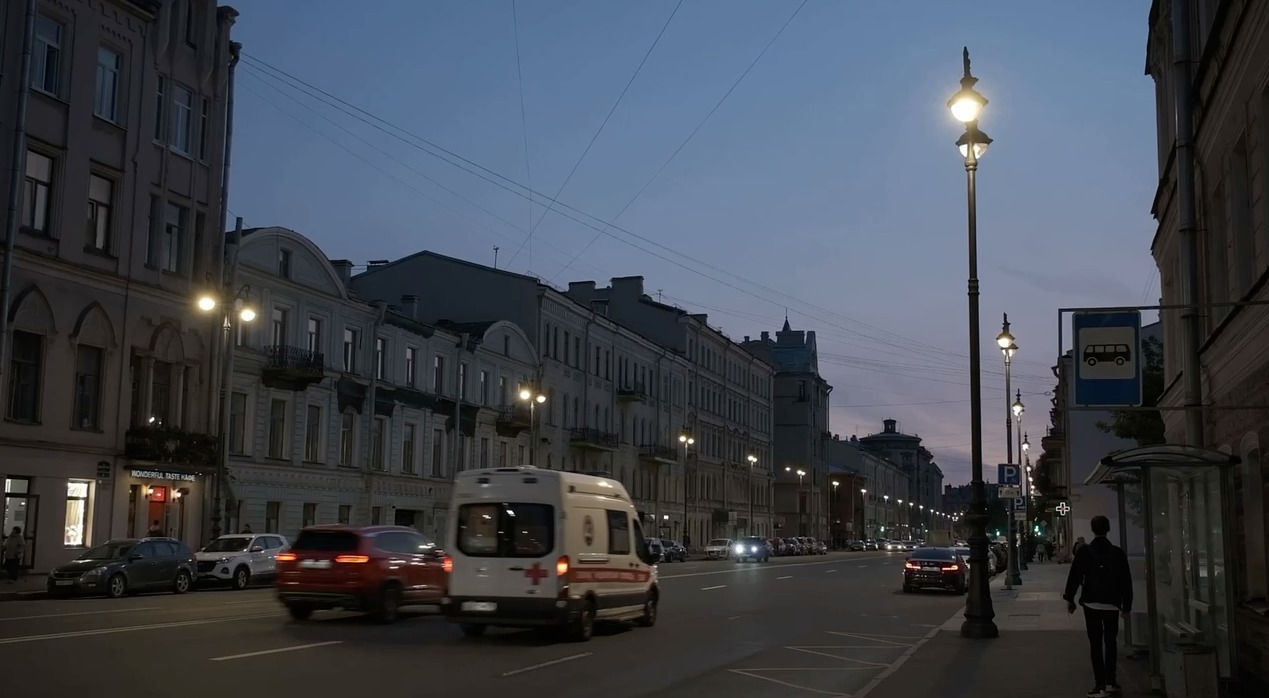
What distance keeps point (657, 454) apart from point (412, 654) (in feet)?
212

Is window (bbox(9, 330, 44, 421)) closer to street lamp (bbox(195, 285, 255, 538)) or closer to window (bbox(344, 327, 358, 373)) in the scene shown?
street lamp (bbox(195, 285, 255, 538))

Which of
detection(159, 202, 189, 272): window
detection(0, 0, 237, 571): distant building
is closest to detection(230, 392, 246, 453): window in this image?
detection(0, 0, 237, 571): distant building

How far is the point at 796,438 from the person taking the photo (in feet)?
419

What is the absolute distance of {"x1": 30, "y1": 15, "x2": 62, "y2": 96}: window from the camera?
36.0m

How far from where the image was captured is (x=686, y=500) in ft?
286

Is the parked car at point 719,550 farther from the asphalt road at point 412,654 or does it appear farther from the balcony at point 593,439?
the asphalt road at point 412,654

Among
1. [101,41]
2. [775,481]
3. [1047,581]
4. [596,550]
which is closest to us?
[596,550]

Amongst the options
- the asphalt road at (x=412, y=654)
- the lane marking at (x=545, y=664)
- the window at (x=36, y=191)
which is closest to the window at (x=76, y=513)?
the window at (x=36, y=191)

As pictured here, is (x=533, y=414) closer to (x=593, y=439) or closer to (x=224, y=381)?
(x=593, y=439)

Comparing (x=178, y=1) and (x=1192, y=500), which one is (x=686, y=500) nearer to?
(x=178, y=1)

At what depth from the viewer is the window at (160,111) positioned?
4091cm

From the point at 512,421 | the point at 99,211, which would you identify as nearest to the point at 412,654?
the point at 99,211

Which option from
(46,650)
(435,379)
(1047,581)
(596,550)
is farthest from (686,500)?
(46,650)

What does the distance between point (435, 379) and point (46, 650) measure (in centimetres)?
4063
